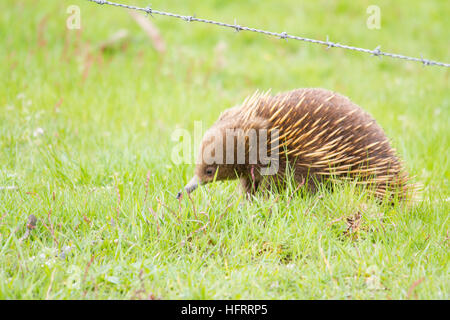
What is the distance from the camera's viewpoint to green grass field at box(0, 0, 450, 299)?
2686 mm

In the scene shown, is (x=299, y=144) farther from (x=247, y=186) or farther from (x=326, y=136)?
(x=247, y=186)

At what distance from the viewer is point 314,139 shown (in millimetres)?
3459

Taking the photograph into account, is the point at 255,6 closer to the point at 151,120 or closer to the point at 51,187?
the point at 151,120

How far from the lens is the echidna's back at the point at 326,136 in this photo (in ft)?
11.5

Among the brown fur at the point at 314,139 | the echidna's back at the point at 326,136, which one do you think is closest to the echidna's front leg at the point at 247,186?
the brown fur at the point at 314,139

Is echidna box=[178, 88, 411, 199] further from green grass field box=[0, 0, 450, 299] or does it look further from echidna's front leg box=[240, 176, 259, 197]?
green grass field box=[0, 0, 450, 299]

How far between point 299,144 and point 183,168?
1.05 m

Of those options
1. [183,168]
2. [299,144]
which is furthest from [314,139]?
[183,168]

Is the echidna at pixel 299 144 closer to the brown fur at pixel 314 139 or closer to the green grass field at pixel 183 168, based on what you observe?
the brown fur at pixel 314 139

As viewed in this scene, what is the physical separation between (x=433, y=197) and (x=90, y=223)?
246cm

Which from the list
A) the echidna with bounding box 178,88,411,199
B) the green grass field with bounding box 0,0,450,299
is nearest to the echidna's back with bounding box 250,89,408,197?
the echidna with bounding box 178,88,411,199

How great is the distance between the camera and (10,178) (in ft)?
12.0

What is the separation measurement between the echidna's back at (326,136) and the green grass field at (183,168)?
0.78 feet

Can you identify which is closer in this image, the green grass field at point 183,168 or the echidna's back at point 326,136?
the green grass field at point 183,168
